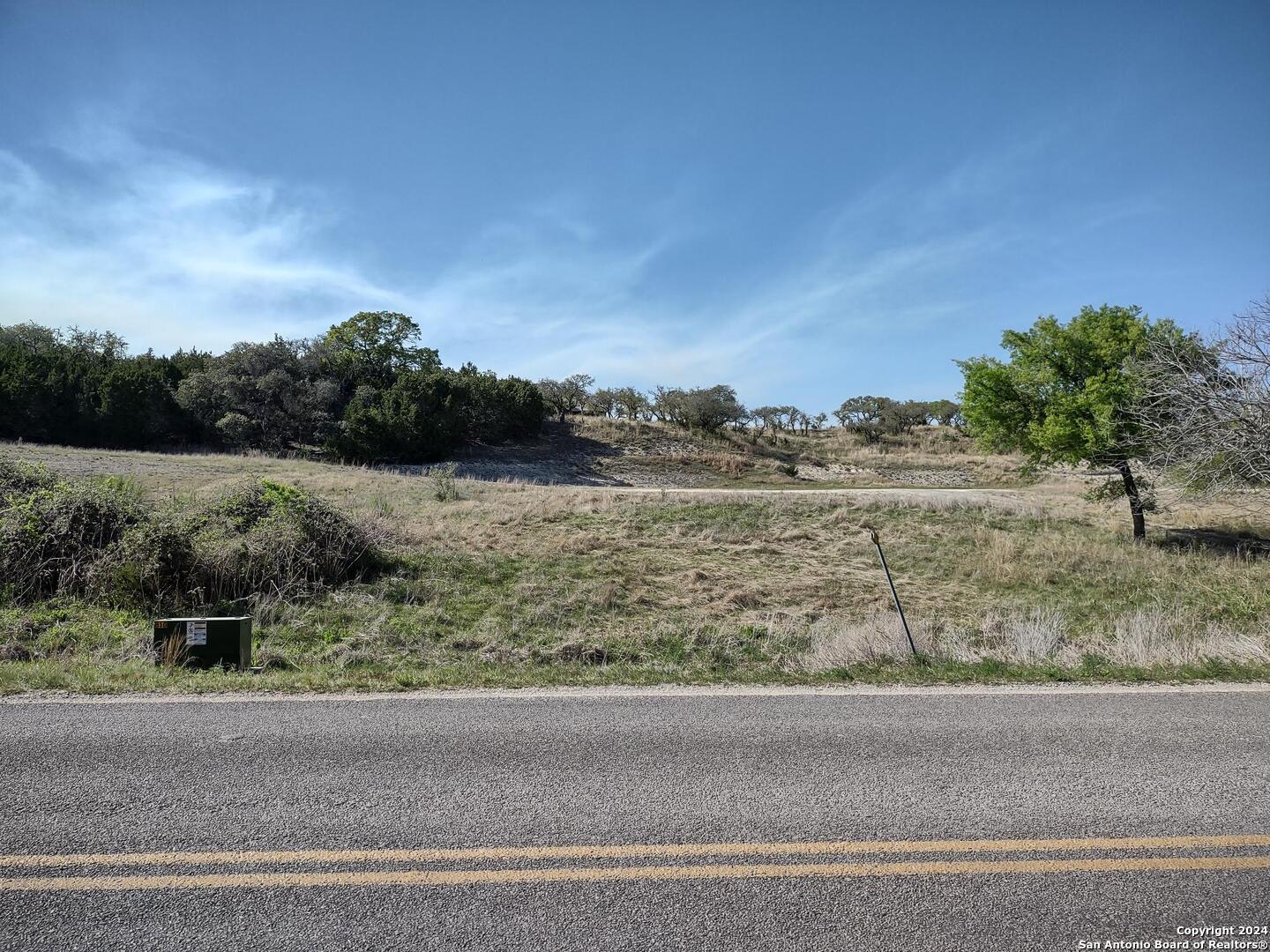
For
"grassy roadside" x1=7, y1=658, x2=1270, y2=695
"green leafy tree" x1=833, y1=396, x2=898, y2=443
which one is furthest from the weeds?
"green leafy tree" x1=833, y1=396, x2=898, y2=443

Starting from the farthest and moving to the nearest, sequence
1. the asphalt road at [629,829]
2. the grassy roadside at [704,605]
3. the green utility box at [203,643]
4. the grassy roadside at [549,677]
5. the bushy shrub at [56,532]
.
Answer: the bushy shrub at [56,532] → the green utility box at [203,643] → the grassy roadside at [704,605] → the grassy roadside at [549,677] → the asphalt road at [629,829]

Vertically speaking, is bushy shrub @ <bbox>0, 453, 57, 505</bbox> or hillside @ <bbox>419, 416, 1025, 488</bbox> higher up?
hillside @ <bbox>419, 416, 1025, 488</bbox>

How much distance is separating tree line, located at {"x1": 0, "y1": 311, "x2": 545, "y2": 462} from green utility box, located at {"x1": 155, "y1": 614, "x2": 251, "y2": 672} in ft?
124

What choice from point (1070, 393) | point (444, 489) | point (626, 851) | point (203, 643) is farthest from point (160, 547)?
point (1070, 393)

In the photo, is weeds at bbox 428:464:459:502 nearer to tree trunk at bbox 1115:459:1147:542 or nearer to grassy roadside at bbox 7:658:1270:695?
grassy roadside at bbox 7:658:1270:695

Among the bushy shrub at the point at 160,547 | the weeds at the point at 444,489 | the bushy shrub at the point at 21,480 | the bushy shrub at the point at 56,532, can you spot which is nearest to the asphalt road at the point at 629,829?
the bushy shrub at the point at 160,547

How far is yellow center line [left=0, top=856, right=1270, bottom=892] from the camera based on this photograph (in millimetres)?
3582

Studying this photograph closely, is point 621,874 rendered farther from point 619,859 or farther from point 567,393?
point 567,393

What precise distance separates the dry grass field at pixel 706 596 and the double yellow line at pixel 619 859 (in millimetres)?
3423

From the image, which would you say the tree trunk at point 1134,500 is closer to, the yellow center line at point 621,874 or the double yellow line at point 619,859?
the double yellow line at point 619,859

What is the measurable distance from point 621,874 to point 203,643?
6988 millimetres

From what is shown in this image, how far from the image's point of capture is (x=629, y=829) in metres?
4.11

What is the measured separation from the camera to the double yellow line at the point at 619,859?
3.61m

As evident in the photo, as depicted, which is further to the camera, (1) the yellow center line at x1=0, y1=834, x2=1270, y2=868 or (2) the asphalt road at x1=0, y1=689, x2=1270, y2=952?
(1) the yellow center line at x1=0, y1=834, x2=1270, y2=868
